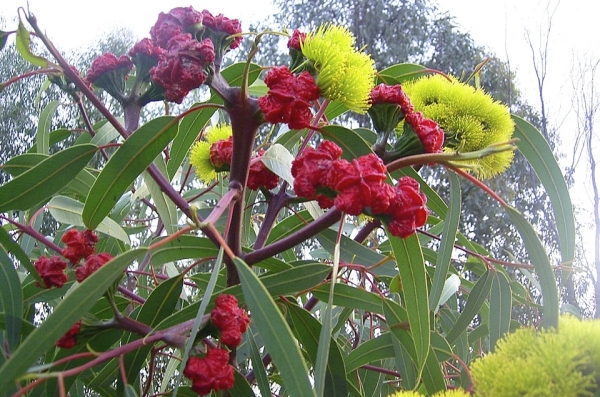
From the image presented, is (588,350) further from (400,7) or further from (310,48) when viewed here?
(400,7)

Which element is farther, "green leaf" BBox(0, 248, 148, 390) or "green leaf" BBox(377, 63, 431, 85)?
"green leaf" BBox(377, 63, 431, 85)

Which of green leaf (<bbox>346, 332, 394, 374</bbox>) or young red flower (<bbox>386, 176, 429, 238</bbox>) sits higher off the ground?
young red flower (<bbox>386, 176, 429, 238</bbox>)

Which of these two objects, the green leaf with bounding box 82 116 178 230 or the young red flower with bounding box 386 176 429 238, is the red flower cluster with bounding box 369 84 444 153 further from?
the green leaf with bounding box 82 116 178 230

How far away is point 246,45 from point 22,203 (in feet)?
16.7

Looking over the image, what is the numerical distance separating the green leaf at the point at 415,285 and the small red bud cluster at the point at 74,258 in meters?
0.29

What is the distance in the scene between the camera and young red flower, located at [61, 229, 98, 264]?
2.04ft

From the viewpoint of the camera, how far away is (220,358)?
52 cm

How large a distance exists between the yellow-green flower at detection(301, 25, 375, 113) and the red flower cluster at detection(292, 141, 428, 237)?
0.05 metres

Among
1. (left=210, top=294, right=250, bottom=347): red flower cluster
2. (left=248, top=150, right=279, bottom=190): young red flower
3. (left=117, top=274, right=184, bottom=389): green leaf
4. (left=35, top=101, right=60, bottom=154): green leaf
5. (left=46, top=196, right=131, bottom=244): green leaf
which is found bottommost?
(left=210, top=294, right=250, bottom=347): red flower cluster

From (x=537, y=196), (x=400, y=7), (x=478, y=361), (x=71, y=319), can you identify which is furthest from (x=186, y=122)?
(x=400, y=7)

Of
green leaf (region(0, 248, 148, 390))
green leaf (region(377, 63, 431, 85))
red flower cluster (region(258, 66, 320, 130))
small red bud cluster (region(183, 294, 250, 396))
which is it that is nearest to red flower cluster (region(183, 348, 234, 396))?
small red bud cluster (region(183, 294, 250, 396))

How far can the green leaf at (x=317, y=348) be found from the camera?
2.18 feet

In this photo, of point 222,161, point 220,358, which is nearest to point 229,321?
point 220,358

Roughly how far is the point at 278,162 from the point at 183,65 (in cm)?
15
